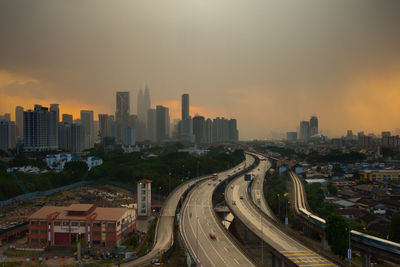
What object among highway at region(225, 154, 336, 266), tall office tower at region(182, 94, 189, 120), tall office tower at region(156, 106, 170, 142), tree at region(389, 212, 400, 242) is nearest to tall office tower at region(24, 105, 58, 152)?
highway at region(225, 154, 336, 266)

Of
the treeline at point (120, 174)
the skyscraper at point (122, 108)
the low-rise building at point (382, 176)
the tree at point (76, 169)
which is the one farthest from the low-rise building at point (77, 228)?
the skyscraper at point (122, 108)

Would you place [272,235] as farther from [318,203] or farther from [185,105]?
[185,105]

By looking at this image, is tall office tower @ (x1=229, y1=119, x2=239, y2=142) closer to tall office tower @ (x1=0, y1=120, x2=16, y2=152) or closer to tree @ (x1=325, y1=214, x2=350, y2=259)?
tall office tower @ (x1=0, y1=120, x2=16, y2=152)

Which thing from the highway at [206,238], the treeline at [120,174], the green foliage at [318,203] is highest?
the treeline at [120,174]

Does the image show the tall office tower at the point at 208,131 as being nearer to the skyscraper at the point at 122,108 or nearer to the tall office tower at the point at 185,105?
the tall office tower at the point at 185,105

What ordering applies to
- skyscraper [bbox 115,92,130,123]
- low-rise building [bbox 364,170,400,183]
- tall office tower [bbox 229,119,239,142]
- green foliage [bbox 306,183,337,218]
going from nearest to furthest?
green foliage [bbox 306,183,337,218] → low-rise building [bbox 364,170,400,183] → skyscraper [bbox 115,92,130,123] → tall office tower [bbox 229,119,239,142]

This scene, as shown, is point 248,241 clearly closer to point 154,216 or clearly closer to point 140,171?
point 154,216

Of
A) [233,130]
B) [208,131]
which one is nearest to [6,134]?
[208,131]
